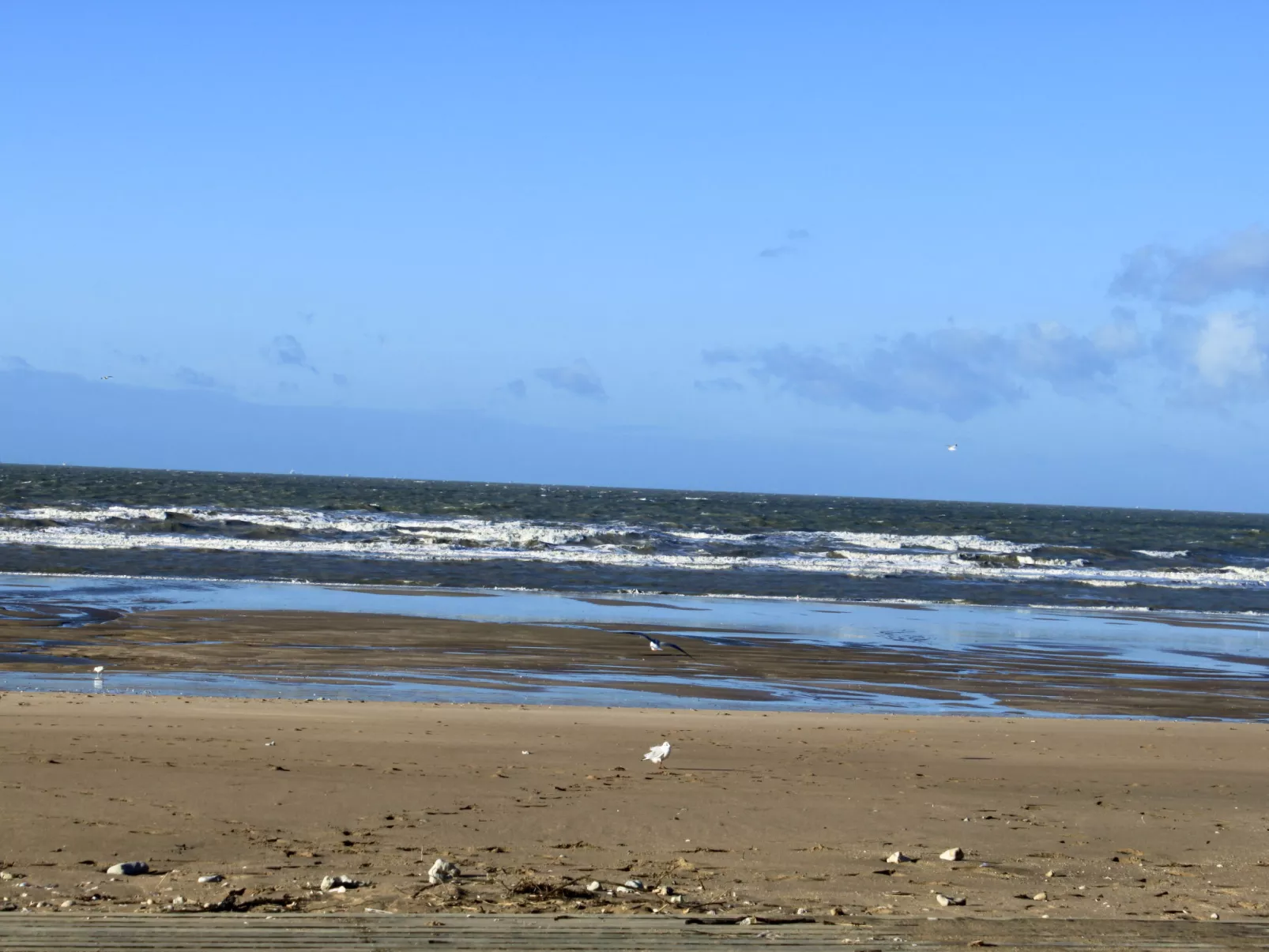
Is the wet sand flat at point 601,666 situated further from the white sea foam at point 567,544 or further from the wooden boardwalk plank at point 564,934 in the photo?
the white sea foam at point 567,544

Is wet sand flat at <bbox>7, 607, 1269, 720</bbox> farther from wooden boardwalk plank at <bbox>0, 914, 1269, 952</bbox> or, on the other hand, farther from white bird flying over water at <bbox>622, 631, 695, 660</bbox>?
wooden boardwalk plank at <bbox>0, 914, 1269, 952</bbox>

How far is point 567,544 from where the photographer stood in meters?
39.5

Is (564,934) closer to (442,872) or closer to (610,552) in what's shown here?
(442,872)

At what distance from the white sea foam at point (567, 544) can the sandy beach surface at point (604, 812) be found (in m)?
22.8

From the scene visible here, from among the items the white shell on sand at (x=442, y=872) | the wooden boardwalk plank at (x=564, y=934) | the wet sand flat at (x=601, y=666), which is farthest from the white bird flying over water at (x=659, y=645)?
the wooden boardwalk plank at (x=564, y=934)

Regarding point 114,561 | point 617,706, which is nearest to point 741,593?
point 114,561

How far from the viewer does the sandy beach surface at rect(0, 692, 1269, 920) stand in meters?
5.32

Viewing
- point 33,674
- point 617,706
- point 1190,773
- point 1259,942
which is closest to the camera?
point 1259,942

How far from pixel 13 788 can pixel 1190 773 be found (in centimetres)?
755

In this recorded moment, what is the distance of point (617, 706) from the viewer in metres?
11.6

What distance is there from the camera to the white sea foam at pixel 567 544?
112ft

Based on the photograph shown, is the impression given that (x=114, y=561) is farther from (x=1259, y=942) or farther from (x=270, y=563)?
(x=1259, y=942)

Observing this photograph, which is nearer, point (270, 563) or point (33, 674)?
point (33, 674)

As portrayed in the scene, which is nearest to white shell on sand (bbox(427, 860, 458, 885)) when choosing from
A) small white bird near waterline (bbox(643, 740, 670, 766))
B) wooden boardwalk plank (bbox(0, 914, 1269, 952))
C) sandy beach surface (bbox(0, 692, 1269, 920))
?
sandy beach surface (bbox(0, 692, 1269, 920))
